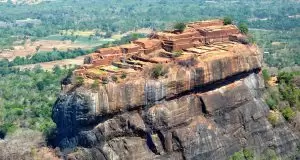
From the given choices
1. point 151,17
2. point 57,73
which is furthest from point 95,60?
point 151,17

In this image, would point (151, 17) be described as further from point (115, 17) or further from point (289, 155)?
point (289, 155)

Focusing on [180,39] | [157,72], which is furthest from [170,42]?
[157,72]

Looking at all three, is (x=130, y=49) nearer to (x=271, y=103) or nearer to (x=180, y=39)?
(x=180, y=39)

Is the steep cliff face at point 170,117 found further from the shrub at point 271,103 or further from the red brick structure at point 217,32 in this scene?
the red brick structure at point 217,32

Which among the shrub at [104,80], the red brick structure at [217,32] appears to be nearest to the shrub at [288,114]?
the red brick structure at [217,32]

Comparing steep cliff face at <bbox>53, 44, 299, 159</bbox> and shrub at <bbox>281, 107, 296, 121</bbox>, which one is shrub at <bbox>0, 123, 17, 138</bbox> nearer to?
steep cliff face at <bbox>53, 44, 299, 159</bbox>

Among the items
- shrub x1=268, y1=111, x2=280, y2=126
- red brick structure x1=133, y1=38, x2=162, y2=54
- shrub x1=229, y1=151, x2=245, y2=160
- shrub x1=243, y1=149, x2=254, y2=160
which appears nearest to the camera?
shrub x1=229, y1=151, x2=245, y2=160

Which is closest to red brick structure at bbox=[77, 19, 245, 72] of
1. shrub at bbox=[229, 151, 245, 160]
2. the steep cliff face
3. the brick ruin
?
the brick ruin

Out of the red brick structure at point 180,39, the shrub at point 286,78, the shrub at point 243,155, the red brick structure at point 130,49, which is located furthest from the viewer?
the shrub at point 286,78
